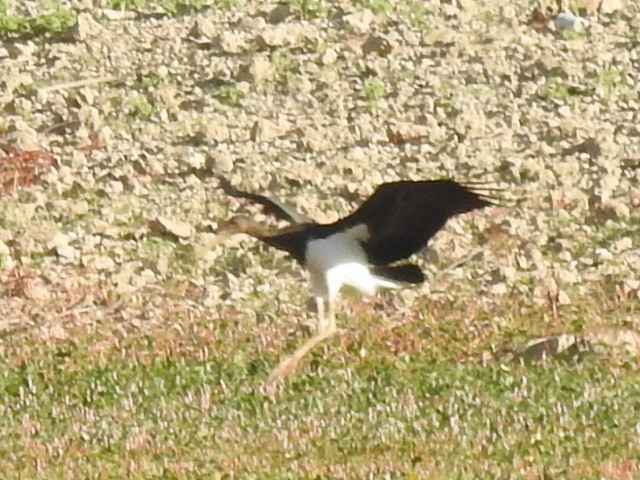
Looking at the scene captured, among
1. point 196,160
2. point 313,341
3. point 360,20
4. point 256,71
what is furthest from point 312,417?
point 360,20

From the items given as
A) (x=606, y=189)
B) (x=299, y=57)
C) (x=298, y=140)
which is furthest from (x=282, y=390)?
(x=299, y=57)

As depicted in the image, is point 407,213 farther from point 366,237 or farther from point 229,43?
point 229,43

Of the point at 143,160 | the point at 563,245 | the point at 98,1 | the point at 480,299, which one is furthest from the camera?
the point at 98,1

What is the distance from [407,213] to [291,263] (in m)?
2.65

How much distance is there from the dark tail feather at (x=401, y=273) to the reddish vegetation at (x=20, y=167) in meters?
4.14

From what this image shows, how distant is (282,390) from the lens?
31.1 feet

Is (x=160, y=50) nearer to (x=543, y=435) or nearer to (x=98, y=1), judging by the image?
(x=98, y=1)

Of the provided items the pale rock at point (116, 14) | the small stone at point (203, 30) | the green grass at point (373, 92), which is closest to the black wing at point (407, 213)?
the green grass at point (373, 92)

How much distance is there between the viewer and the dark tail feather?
10.3 meters

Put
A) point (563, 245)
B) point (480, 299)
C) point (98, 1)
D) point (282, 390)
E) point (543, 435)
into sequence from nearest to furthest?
1. point (543, 435)
2. point (282, 390)
3. point (480, 299)
4. point (563, 245)
5. point (98, 1)

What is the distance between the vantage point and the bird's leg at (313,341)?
9.73 m

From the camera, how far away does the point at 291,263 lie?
39.8 feet

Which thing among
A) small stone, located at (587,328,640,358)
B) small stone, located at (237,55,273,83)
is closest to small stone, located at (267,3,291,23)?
small stone, located at (237,55,273,83)

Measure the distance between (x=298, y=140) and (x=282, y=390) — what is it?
513cm
